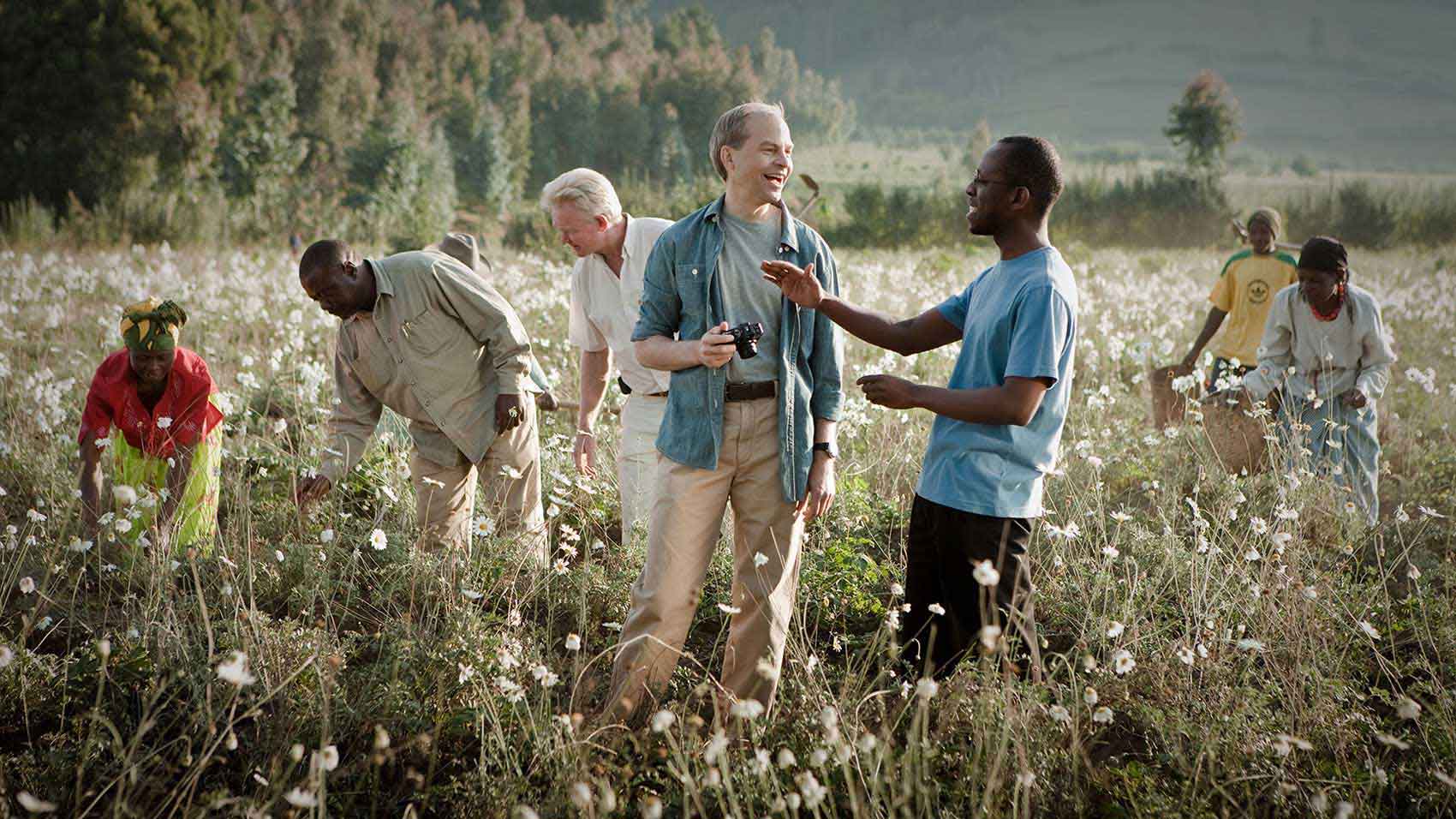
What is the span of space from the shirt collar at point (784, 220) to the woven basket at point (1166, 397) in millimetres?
4727

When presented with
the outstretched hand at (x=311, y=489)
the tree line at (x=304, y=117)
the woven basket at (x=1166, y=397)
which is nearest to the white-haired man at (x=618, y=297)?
the outstretched hand at (x=311, y=489)

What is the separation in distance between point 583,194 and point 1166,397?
4902 mm

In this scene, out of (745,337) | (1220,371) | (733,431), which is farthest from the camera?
(1220,371)

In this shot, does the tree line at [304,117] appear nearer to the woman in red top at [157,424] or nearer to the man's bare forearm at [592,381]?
the woman in red top at [157,424]

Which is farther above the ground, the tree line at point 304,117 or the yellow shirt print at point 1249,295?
the tree line at point 304,117

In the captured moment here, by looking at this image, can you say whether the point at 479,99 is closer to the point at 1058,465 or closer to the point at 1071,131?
the point at 1058,465

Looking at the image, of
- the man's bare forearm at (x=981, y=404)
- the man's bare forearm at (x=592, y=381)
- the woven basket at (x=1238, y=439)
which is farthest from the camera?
the woven basket at (x=1238, y=439)

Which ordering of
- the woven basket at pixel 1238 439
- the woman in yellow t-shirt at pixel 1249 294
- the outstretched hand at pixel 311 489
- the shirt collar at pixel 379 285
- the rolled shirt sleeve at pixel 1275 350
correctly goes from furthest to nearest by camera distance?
1. the woman in yellow t-shirt at pixel 1249 294
2. the woven basket at pixel 1238 439
3. the rolled shirt sleeve at pixel 1275 350
4. the shirt collar at pixel 379 285
5. the outstretched hand at pixel 311 489

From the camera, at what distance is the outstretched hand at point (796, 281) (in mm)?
3215

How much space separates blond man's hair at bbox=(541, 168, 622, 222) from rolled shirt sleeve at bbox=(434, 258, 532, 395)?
54cm

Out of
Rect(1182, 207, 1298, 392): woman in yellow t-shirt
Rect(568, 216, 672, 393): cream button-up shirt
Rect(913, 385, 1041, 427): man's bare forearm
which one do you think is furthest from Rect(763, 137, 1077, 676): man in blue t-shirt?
Rect(1182, 207, 1298, 392): woman in yellow t-shirt

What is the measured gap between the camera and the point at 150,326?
465 cm

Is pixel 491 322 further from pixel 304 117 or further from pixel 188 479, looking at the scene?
pixel 304 117

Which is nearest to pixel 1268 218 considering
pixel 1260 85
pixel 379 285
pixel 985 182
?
pixel 985 182
